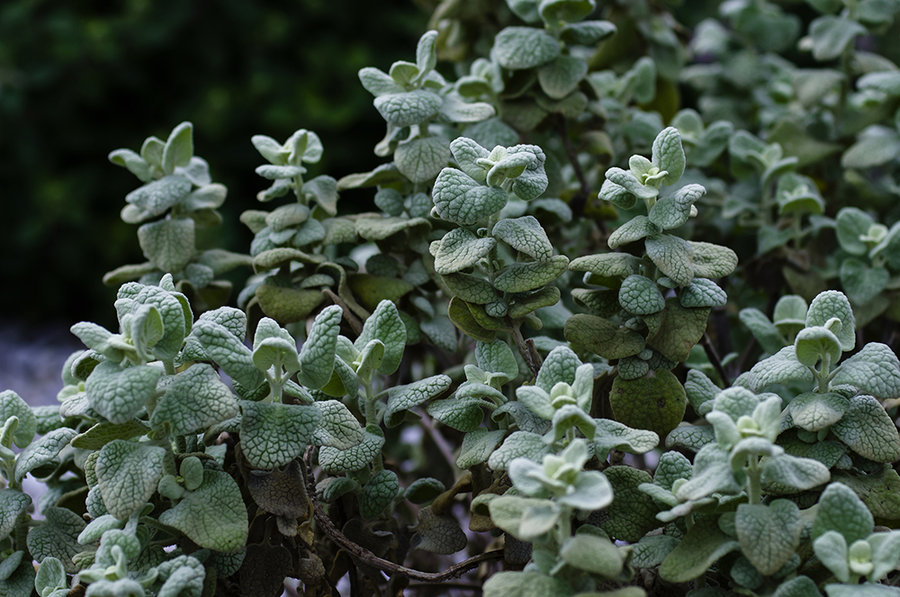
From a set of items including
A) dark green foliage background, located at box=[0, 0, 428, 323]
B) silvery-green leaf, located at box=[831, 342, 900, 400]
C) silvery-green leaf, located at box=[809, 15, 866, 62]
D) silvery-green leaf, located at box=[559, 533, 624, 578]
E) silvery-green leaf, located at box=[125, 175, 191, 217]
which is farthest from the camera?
dark green foliage background, located at box=[0, 0, 428, 323]

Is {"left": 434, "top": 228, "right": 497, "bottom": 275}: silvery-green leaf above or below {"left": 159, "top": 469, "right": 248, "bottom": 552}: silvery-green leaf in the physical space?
above

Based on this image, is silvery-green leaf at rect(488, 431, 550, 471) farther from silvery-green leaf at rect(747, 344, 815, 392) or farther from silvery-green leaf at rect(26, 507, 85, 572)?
silvery-green leaf at rect(26, 507, 85, 572)

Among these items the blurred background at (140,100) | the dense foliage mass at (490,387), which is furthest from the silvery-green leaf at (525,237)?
the blurred background at (140,100)

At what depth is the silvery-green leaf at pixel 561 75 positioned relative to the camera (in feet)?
2.96

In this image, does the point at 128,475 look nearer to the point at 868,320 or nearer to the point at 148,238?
the point at 148,238

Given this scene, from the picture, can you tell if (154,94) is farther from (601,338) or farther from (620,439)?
(620,439)

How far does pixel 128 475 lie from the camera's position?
0.61m

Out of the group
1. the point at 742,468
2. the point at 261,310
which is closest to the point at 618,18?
the point at 261,310

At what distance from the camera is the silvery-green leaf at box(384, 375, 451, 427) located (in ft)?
2.29

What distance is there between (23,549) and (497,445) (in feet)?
1.28

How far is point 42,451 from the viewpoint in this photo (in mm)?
718

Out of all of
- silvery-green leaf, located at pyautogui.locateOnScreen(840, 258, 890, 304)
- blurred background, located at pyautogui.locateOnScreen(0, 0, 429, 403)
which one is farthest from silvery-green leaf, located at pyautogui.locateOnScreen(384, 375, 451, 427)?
blurred background, located at pyautogui.locateOnScreen(0, 0, 429, 403)

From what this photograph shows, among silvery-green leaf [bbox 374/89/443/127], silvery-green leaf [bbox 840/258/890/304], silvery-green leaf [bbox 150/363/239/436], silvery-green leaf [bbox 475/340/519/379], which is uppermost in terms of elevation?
silvery-green leaf [bbox 374/89/443/127]

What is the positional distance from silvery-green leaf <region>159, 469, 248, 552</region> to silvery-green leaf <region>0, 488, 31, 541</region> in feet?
0.41
